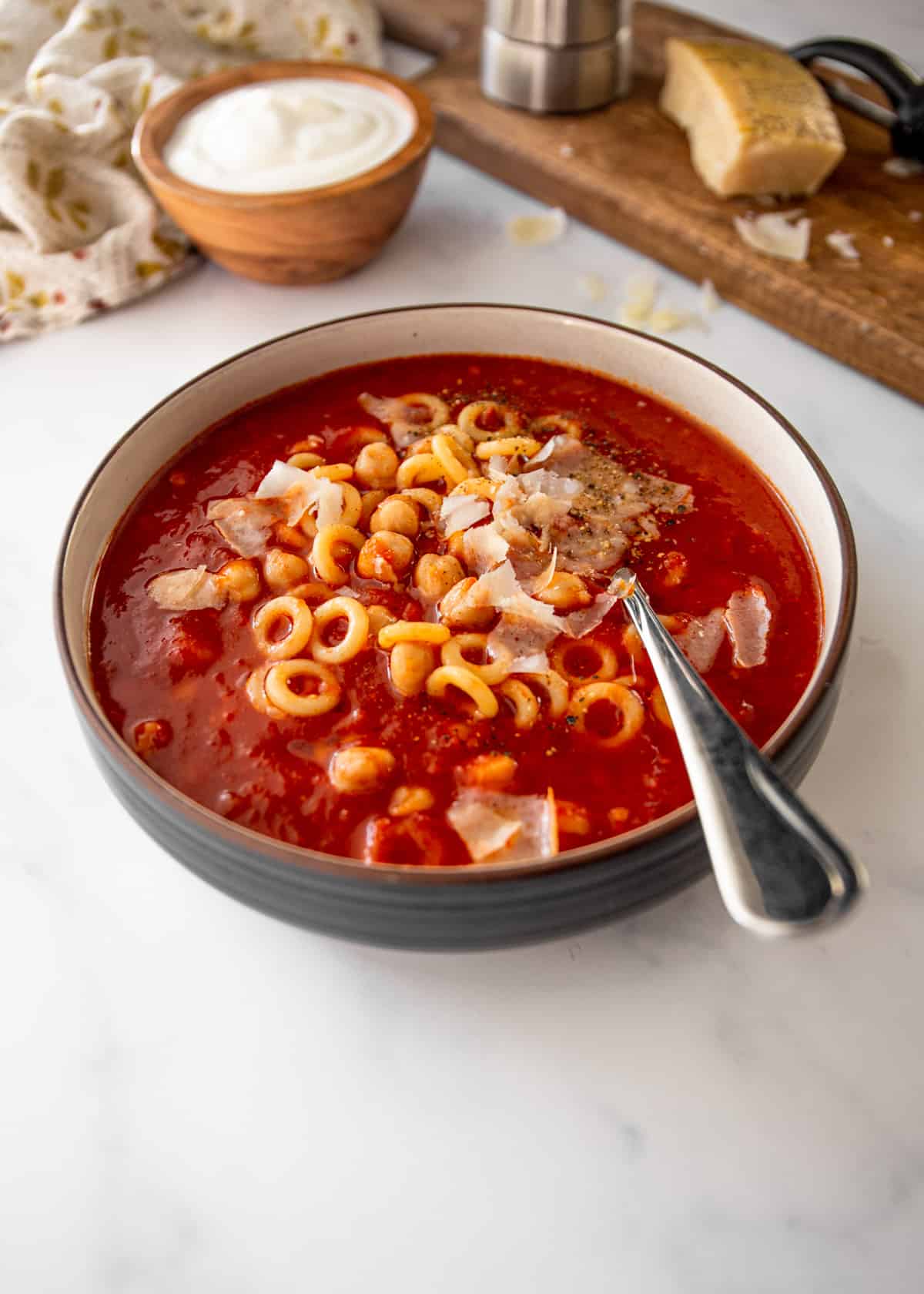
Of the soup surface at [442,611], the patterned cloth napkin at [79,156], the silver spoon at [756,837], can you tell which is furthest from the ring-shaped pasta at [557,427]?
the patterned cloth napkin at [79,156]

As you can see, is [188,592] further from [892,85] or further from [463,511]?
[892,85]

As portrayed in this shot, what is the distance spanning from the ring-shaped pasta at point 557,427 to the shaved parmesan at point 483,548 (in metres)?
0.42

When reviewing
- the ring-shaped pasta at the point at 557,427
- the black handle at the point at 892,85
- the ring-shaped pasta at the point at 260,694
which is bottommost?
the ring-shaped pasta at the point at 260,694

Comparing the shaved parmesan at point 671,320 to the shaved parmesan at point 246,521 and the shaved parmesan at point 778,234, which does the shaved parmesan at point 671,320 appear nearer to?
the shaved parmesan at point 778,234

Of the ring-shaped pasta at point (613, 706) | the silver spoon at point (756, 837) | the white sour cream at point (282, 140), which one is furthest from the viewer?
the white sour cream at point (282, 140)

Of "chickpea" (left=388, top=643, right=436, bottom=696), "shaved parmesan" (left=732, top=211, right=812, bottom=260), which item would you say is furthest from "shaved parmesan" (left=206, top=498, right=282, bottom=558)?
"shaved parmesan" (left=732, top=211, right=812, bottom=260)

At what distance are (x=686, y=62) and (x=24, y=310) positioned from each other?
203cm

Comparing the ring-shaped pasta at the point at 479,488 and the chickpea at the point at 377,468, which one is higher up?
the ring-shaped pasta at the point at 479,488

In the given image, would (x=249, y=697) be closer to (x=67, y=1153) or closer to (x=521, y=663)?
(x=521, y=663)

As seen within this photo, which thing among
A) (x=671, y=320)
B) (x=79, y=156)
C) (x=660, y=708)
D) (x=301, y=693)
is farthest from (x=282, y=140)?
(x=660, y=708)

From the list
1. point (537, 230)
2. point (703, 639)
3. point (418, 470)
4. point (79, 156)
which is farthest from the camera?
point (537, 230)

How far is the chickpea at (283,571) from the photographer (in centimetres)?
225

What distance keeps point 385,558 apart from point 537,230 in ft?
5.73

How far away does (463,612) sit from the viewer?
7.04ft
